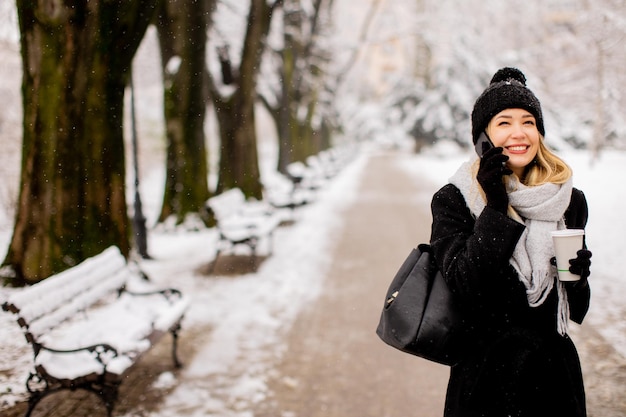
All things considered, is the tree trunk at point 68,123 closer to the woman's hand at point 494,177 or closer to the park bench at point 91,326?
the park bench at point 91,326

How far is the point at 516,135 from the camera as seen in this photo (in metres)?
2.08

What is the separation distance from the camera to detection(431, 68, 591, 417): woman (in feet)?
6.63

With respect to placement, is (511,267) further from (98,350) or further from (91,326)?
(91,326)

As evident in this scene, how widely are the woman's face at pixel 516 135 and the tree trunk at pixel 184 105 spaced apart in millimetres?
9986

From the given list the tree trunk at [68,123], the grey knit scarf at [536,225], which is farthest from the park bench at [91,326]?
the grey knit scarf at [536,225]

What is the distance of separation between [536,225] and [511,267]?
7.5 inches

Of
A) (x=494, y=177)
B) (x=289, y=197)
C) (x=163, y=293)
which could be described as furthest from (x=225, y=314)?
(x=289, y=197)

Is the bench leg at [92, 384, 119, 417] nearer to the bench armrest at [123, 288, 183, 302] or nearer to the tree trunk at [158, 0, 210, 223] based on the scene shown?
the bench armrest at [123, 288, 183, 302]

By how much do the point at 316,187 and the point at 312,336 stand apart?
12.1m

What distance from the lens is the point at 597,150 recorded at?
73.3ft

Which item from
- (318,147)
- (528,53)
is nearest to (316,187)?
(318,147)

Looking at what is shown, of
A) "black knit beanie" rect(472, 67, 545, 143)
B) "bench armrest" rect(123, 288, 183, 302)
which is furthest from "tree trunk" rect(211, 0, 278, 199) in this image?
"black knit beanie" rect(472, 67, 545, 143)

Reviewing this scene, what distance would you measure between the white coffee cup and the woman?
0.09ft

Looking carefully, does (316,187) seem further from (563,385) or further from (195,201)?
(563,385)
